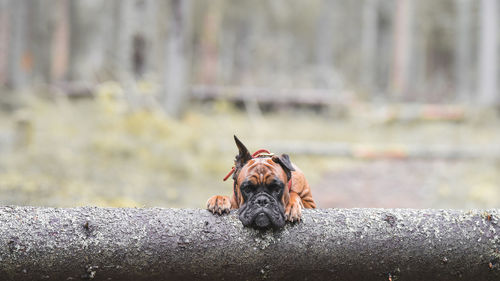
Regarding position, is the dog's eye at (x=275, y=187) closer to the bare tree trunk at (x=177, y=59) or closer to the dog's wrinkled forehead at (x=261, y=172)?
the dog's wrinkled forehead at (x=261, y=172)

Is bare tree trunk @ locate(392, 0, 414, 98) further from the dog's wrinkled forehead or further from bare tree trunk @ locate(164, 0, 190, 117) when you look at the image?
the dog's wrinkled forehead

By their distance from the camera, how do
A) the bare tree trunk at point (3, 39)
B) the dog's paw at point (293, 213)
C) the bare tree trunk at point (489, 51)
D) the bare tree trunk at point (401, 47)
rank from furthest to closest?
the bare tree trunk at point (401, 47) → the bare tree trunk at point (489, 51) → the bare tree trunk at point (3, 39) → the dog's paw at point (293, 213)

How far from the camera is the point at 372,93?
2647 centimetres

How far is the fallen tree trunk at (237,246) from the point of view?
2.56 metres

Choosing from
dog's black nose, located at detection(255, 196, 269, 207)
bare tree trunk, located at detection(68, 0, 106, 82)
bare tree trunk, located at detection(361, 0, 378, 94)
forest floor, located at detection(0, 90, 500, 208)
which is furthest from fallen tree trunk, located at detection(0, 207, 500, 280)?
bare tree trunk, located at detection(361, 0, 378, 94)

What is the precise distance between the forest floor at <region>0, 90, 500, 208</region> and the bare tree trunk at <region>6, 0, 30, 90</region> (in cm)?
708

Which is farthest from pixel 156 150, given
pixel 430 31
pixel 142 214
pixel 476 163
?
pixel 430 31

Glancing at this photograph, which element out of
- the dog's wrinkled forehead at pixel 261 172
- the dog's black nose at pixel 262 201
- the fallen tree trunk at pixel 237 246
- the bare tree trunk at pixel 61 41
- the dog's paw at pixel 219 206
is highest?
the bare tree trunk at pixel 61 41

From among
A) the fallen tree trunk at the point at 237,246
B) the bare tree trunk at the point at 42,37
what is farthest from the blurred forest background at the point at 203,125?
the fallen tree trunk at the point at 237,246

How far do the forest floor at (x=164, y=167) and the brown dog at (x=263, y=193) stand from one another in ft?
8.32

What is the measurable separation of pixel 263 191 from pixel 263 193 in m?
0.02

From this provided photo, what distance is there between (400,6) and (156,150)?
19.6m

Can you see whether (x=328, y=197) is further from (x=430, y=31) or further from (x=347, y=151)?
(x=430, y=31)

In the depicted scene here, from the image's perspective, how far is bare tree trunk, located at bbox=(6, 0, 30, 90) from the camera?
2003 centimetres
